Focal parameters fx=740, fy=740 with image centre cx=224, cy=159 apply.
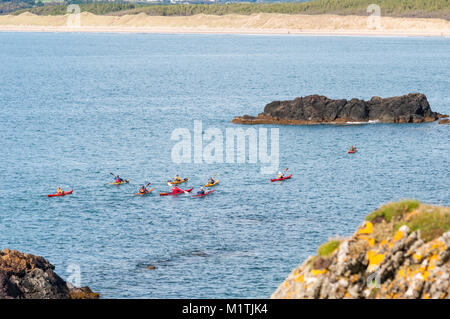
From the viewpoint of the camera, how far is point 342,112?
121m

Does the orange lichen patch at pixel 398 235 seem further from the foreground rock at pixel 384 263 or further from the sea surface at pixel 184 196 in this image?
the sea surface at pixel 184 196

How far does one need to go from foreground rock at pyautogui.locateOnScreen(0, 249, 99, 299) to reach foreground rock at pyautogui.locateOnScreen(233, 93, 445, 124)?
77.2 m

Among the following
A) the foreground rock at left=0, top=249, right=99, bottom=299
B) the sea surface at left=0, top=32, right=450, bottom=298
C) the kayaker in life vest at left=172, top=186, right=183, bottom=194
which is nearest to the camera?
the foreground rock at left=0, top=249, right=99, bottom=299

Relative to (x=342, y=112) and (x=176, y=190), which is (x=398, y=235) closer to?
(x=176, y=190)

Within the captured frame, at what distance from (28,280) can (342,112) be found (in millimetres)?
85569

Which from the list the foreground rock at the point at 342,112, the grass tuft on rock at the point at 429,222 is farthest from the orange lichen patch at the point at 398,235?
the foreground rock at the point at 342,112

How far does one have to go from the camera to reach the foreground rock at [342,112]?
11962 cm

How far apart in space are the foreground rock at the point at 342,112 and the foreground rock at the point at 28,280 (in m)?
77.2

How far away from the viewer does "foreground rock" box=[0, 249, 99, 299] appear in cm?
4134

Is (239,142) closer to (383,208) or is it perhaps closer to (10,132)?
(10,132)

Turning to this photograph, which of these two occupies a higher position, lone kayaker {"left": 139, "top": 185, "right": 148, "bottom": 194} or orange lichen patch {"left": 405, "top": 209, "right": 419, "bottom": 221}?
orange lichen patch {"left": 405, "top": 209, "right": 419, "bottom": 221}

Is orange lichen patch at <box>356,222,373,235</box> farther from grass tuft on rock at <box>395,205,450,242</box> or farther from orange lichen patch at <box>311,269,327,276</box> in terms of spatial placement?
orange lichen patch at <box>311,269,327,276</box>

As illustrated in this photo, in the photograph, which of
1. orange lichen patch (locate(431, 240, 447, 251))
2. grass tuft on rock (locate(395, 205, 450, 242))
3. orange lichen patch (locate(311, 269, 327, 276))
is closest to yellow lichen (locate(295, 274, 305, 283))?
orange lichen patch (locate(311, 269, 327, 276))
